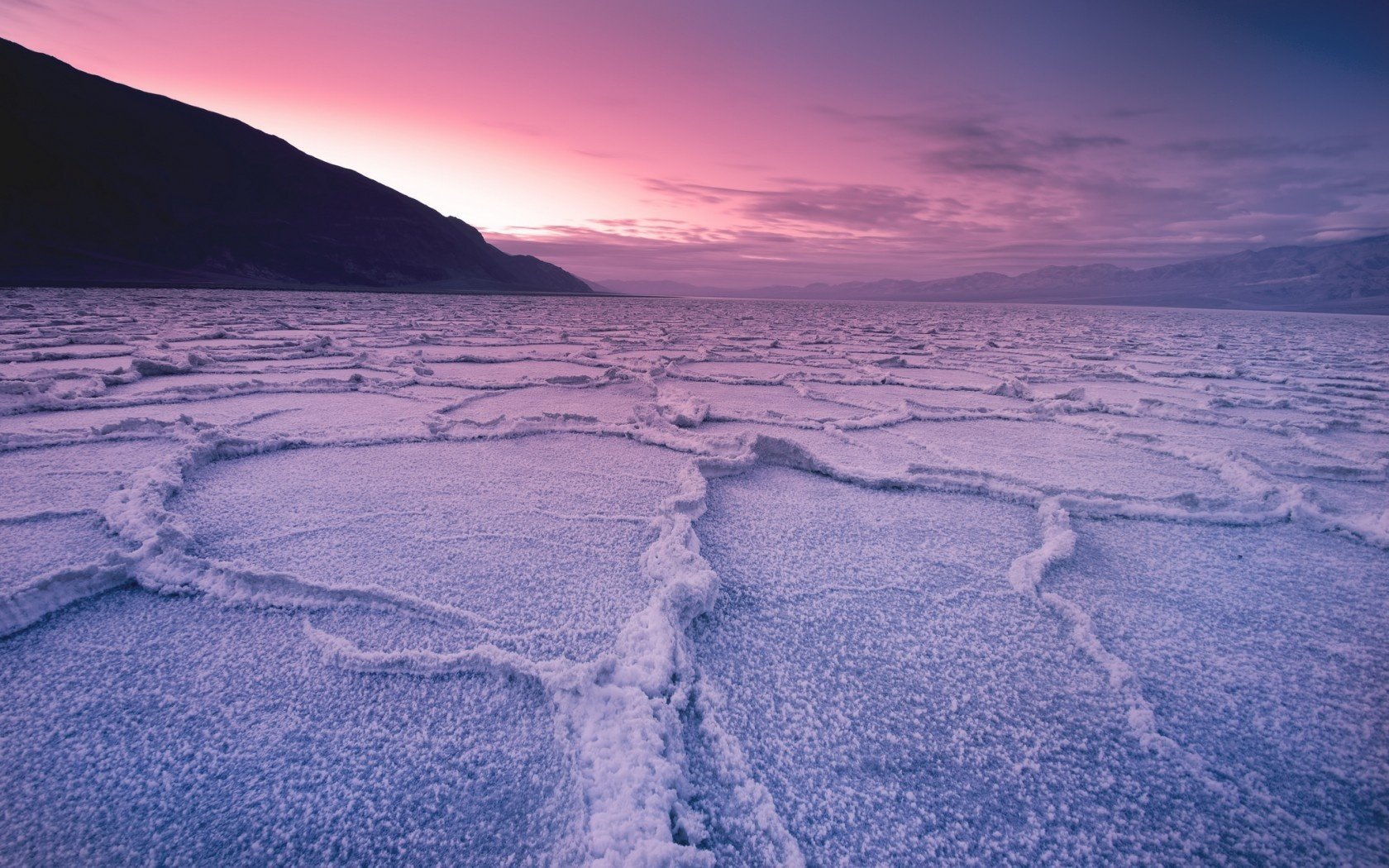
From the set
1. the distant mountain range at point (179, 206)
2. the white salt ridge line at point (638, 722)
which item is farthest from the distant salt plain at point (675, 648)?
the distant mountain range at point (179, 206)

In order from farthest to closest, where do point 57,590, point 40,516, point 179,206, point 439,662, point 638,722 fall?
point 179,206
point 40,516
point 57,590
point 439,662
point 638,722

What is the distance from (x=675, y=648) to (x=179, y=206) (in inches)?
2656

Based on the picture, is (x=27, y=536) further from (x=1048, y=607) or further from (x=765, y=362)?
(x=765, y=362)

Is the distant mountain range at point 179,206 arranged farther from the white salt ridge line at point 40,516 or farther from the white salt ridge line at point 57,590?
the white salt ridge line at point 57,590

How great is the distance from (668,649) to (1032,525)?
147 centimetres

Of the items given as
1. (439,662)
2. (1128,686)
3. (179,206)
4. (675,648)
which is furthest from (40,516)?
(179,206)

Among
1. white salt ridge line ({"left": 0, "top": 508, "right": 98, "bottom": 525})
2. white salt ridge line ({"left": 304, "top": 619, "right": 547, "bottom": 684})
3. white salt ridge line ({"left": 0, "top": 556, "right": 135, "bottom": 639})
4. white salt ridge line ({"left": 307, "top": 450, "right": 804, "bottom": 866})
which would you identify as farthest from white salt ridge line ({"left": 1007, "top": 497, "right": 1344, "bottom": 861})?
white salt ridge line ({"left": 0, "top": 508, "right": 98, "bottom": 525})

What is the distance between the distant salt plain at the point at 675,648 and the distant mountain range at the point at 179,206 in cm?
4200

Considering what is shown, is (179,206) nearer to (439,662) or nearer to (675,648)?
(439,662)

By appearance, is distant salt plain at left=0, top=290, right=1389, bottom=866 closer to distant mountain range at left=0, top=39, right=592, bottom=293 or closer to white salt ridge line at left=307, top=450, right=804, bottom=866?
white salt ridge line at left=307, top=450, right=804, bottom=866

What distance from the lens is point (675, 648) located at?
1.19m

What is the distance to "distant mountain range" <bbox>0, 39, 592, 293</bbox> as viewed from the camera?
3878 cm

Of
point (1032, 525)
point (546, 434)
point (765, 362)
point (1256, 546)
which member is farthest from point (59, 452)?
point (765, 362)

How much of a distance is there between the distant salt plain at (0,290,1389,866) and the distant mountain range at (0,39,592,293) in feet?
138
